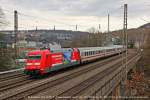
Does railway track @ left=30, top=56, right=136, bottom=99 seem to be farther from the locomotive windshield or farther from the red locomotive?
the locomotive windshield

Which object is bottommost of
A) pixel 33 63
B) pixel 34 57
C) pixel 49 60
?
pixel 33 63

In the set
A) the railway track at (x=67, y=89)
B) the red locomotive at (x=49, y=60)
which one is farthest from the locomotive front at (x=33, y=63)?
the railway track at (x=67, y=89)

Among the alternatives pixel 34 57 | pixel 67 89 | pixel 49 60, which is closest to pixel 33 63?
pixel 34 57

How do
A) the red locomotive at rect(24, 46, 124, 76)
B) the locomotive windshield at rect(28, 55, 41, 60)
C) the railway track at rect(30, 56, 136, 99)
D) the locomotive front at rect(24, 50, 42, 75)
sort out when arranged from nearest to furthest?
the railway track at rect(30, 56, 136, 99) < the locomotive front at rect(24, 50, 42, 75) < the red locomotive at rect(24, 46, 124, 76) < the locomotive windshield at rect(28, 55, 41, 60)

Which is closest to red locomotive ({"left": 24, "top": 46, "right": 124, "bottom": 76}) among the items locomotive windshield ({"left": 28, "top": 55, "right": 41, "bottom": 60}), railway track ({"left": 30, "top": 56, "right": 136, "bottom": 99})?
locomotive windshield ({"left": 28, "top": 55, "right": 41, "bottom": 60})

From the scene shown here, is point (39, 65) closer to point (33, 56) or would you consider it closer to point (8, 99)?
point (33, 56)

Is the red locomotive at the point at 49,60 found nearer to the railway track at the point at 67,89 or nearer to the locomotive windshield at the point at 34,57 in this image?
the locomotive windshield at the point at 34,57

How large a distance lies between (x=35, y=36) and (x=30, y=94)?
87.3 metres

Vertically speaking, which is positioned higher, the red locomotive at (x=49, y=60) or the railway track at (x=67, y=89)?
→ the red locomotive at (x=49, y=60)

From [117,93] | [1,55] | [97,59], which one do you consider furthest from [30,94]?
[97,59]

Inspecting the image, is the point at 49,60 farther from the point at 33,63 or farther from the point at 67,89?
the point at 67,89

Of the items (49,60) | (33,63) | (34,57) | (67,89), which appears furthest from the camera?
(49,60)

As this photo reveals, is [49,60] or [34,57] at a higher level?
[34,57]

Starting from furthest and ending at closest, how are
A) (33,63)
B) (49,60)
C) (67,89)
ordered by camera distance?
(49,60)
(33,63)
(67,89)
